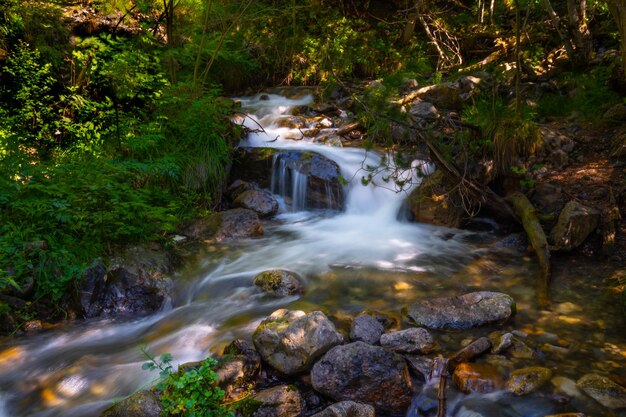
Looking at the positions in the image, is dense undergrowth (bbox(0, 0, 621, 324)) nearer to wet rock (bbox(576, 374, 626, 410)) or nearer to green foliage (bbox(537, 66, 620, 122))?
green foliage (bbox(537, 66, 620, 122))

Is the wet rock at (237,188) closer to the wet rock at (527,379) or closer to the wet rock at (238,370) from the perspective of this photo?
the wet rock at (238,370)

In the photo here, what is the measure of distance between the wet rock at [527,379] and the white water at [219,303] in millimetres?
1859

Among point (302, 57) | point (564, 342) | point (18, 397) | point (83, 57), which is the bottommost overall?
point (18, 397)

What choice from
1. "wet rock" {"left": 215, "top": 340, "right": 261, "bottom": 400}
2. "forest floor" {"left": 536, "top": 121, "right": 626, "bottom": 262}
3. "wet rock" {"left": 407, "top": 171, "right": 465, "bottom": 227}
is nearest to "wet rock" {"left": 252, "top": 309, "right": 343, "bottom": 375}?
"wet rock" {"left": 215, "top": 340, "right": 261, "bottom": 400}

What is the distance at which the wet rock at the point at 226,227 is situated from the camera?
6191 millimetres

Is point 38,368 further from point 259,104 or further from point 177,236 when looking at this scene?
point 259,104

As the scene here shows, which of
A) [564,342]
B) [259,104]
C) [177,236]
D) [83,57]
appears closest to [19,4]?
[83,57]

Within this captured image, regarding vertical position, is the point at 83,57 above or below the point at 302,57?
below

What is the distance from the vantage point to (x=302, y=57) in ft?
41.5

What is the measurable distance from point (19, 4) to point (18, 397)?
19.1 feet

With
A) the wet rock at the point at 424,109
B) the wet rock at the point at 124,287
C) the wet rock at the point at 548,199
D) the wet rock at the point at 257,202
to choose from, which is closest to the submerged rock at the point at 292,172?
the wet rock at the point at 257,202

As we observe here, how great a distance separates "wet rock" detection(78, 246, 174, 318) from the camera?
4375 millimetres

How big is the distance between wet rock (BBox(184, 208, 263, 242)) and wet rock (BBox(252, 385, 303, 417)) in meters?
3.40

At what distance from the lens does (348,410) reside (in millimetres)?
2754
